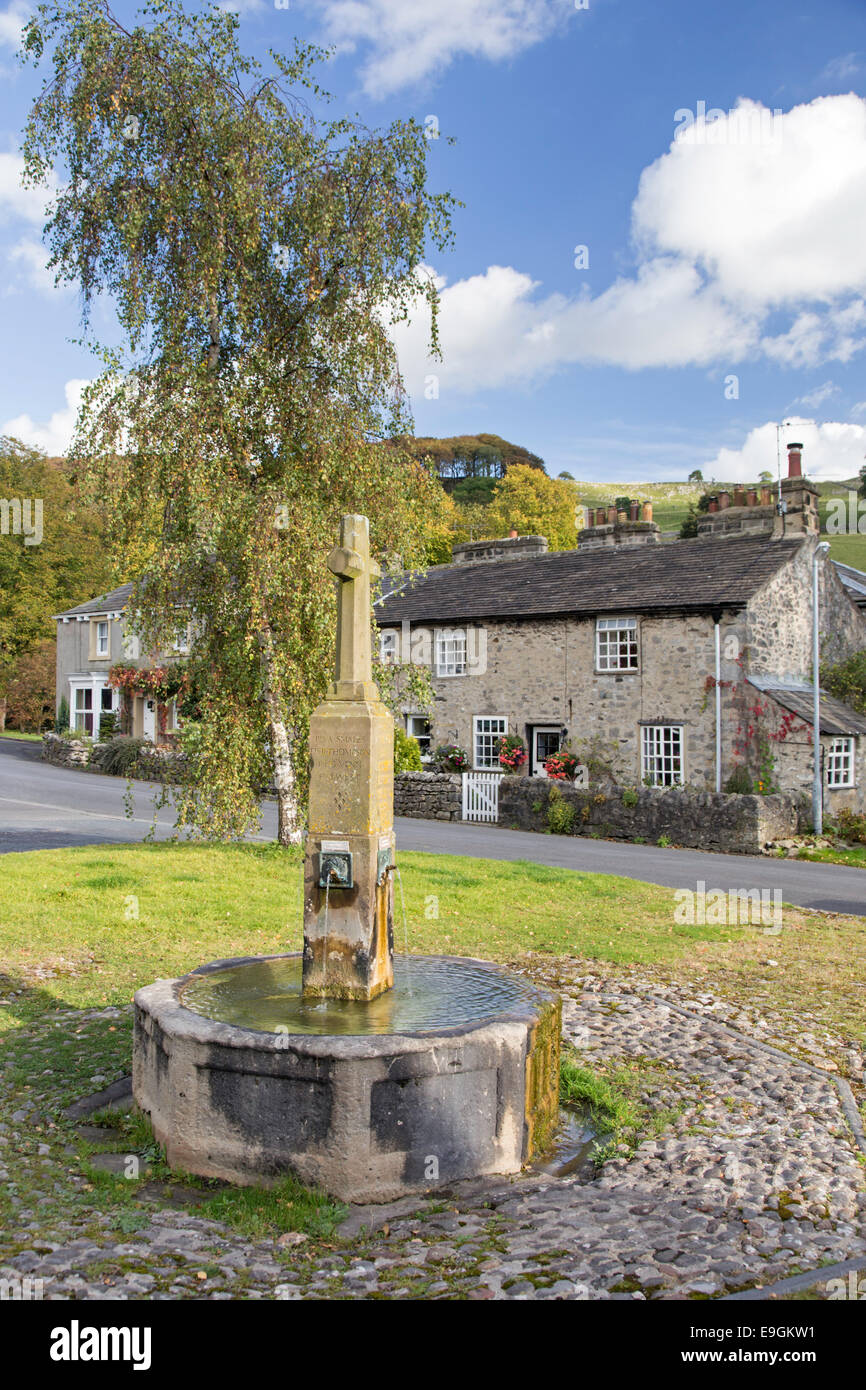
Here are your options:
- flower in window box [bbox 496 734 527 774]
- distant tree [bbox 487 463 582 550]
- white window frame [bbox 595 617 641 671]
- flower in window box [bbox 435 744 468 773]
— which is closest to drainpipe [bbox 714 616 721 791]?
white window frame [bbox 595 617 641 671]

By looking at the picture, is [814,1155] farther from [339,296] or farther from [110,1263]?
[339,296]

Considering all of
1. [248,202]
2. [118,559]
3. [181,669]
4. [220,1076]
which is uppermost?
[248,202]

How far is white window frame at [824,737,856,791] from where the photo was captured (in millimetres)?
23094

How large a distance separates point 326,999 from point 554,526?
197ft

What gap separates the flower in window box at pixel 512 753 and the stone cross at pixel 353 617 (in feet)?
68.7

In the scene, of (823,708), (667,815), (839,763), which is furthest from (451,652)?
(839,763)

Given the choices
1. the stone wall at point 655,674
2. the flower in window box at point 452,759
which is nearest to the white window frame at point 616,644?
the stone wall at point 655,674

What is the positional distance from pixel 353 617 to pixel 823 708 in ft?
64.2

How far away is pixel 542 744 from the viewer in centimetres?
2831

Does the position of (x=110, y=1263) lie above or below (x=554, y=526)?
below

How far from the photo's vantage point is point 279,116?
14273mm

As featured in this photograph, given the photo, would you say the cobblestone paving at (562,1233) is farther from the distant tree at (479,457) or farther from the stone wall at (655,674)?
the distant tree at (479,457)
